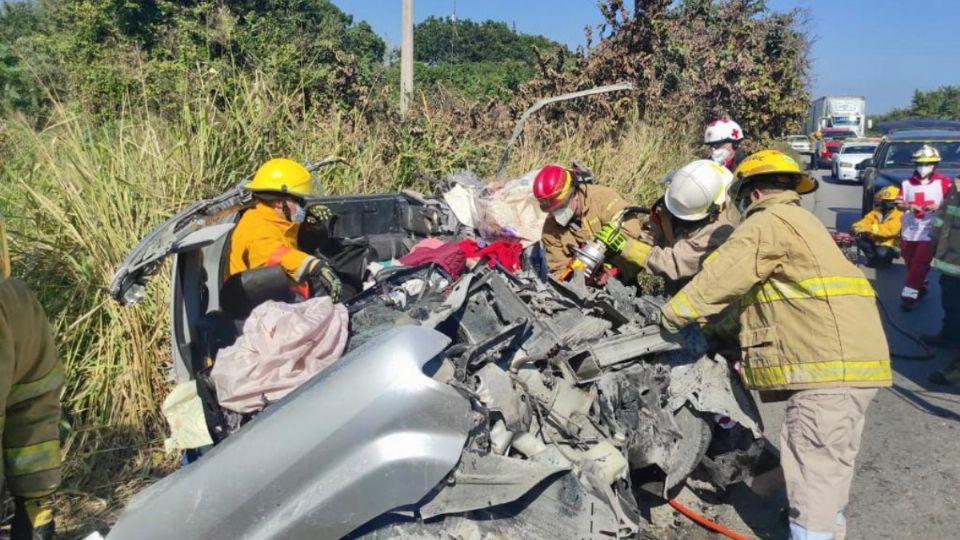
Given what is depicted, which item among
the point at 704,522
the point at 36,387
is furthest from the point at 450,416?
the point at 704,522

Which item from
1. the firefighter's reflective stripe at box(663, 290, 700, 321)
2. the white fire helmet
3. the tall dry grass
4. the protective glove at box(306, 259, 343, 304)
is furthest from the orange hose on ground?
the tall dry grass

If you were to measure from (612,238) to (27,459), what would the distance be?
3244 millimetres

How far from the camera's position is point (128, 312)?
14.7ft

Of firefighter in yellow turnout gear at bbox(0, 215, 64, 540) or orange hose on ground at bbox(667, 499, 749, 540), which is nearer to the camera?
firefighter in yellow turnout gear at bbox(0, 215, 64, 540)

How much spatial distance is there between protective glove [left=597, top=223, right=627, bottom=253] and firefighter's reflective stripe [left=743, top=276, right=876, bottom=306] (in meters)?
1.29

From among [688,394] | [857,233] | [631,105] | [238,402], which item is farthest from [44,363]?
[631,105]

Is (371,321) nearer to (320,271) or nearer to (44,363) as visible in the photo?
(320,271)

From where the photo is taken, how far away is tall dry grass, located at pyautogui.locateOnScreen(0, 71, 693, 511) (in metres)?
4.34

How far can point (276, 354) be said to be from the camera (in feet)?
9.02

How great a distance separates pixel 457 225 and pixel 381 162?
2576 mm

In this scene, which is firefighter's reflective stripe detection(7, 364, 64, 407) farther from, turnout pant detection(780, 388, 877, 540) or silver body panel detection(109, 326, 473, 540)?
turnout pant detection(780, 388, 877, 540)

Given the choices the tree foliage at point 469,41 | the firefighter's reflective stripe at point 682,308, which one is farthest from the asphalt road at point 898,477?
the tree foliage at point 469,41

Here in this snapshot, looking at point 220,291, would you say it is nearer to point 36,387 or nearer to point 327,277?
point 327,277

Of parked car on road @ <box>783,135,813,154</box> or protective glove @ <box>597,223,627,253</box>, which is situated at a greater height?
protective glove @ <box>597,223,627,253</box>
